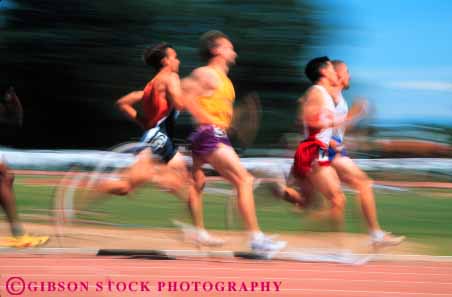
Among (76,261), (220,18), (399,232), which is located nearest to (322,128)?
(76,261)

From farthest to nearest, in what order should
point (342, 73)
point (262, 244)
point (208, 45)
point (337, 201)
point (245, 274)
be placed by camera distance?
point (342, 73) < point (208, 45) < point (337, 201) < point (262, 244) < point (245, 274)

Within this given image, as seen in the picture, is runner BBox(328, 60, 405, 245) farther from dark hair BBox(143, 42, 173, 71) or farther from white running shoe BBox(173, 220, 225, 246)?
dark hair BBox(143, 42, 173, 71)

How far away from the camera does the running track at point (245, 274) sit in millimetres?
5801

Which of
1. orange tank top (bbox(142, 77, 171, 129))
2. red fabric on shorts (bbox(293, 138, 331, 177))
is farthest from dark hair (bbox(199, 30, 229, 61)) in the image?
red fabric on shorts (bbox(293, 138, 331, 177))

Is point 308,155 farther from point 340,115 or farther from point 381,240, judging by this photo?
point 381,240

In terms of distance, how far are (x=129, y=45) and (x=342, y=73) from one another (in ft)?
55.7

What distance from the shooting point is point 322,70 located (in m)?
7.49

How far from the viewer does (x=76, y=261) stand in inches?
271

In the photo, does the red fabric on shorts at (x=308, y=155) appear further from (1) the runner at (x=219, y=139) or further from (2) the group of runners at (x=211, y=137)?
(1) the runner at (x=219, y=139)

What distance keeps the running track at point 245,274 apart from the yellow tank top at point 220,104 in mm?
1048

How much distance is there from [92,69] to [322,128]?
1753 centimetres

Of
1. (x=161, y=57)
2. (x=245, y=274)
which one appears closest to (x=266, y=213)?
(x=161, y=57)

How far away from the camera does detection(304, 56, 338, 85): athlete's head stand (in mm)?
7480

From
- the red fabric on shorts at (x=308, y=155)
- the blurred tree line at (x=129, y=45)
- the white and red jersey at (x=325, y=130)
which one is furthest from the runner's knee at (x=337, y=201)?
the blurred tree line at (x=129, y=45)
